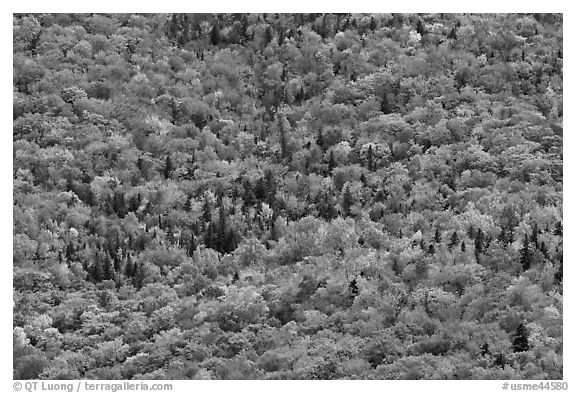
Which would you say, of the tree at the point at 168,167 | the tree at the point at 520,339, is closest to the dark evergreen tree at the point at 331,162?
the tree at the point at 168,167

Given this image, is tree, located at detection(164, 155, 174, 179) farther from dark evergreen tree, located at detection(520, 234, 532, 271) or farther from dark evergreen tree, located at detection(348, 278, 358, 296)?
dark evergreen tree, located at detection(520, 234, 532, 271)

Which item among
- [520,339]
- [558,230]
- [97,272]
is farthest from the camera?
[558,230]

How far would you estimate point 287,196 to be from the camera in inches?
1683

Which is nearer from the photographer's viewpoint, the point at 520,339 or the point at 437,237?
the point at 520,339

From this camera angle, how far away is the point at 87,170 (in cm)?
4366

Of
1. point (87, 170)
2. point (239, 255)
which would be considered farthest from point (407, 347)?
point (87, 170)

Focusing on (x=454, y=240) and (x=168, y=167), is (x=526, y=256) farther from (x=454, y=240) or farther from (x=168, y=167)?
(x=168, y=167)

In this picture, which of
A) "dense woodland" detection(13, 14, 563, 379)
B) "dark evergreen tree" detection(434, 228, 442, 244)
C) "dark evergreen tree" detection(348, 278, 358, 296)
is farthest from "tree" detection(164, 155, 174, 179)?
"dark evergreen tree" detection(434, 228, 442, 244)

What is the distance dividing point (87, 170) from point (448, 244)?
1334 centimetres

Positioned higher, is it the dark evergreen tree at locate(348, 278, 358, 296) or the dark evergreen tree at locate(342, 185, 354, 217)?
the dark evergreen tree at locate(342, 185, 354, 217)

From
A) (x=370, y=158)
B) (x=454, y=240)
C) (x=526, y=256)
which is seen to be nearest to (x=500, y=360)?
(x=526, y=256)

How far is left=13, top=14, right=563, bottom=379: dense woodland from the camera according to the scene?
36469mm

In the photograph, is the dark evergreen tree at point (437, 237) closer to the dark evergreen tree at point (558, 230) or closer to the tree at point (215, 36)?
the dark evergreen tree at point (558, 230)
